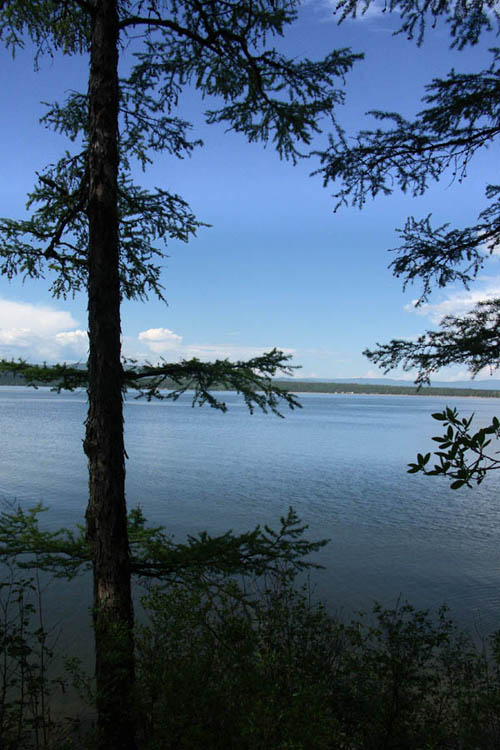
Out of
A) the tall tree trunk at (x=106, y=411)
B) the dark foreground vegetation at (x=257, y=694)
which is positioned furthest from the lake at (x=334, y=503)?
the tall tree trunk at (x=106, y=411)

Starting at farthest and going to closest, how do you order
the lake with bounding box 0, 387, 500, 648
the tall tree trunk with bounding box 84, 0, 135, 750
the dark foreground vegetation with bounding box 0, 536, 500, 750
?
1. the lake with bounding box 0, 387, 500, 648
2. the tall tree trunk with bounding box 84, 0, 135, 750
3. the dark foreground vegetation with bounding box 0, 536, 500, 750

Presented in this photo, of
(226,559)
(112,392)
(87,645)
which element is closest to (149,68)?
(112,392)

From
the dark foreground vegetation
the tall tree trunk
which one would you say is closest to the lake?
the dark foreground vegetation

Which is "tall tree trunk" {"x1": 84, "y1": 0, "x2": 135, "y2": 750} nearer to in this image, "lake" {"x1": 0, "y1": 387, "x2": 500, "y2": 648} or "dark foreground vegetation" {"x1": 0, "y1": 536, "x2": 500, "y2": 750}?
"dark foreground vegetation" {"x1": 0, "y1": 536, "x2": 500, "y2": 750}

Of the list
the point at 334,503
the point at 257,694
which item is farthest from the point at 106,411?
the point at 334,503

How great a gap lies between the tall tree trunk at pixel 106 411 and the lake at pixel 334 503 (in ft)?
15.7

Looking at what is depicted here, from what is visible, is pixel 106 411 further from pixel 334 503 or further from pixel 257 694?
pixel 334 503

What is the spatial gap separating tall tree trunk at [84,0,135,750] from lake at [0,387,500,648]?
4.78m

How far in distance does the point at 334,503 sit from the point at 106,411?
15660 millimetres

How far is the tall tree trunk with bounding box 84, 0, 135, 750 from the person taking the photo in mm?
5105

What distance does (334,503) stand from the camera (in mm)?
19703

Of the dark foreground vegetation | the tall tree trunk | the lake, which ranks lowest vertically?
the lake

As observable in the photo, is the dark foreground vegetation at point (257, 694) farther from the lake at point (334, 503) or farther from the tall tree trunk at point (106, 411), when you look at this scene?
the lake at point (334, 503)

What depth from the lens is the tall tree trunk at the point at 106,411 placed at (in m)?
5.11
